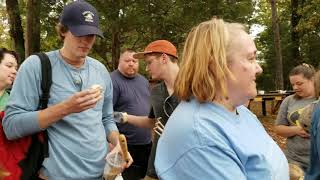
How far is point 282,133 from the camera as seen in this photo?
501 centimetres

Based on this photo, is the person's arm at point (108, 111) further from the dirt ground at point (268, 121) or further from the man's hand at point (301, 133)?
the dirt ground at point (268, 121)

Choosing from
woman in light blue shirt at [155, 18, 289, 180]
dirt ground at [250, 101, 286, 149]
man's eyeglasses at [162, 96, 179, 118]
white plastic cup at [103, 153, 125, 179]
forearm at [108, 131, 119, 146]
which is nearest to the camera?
woman in light blue shirt at [155, 18, 289, 180]

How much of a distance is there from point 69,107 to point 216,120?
1.03m

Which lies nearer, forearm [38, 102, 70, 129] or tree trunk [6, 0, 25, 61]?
forearm [38, 102, 70, 129]

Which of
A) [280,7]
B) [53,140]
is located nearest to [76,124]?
[53,140]

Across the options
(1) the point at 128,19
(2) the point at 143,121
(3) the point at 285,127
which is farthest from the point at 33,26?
(3) the point at 285,127

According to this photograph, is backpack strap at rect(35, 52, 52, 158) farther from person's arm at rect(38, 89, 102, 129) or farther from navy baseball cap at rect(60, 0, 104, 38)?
navy baseball cap at rect(60, 0, 104, 38)

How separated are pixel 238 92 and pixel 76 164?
1.26 metres

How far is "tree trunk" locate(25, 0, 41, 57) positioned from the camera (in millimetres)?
12297

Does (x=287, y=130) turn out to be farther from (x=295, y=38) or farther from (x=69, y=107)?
(x=295, y=38)

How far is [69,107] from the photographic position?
2518 mm

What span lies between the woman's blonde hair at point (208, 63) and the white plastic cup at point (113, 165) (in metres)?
0.99

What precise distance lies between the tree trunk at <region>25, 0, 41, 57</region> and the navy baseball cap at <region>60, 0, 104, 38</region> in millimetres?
9889

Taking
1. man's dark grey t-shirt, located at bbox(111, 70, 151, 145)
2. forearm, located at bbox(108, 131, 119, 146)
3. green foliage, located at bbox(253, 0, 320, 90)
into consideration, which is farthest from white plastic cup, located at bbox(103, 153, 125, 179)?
green foliage, located at bbox(253, 0, 320, 90)
